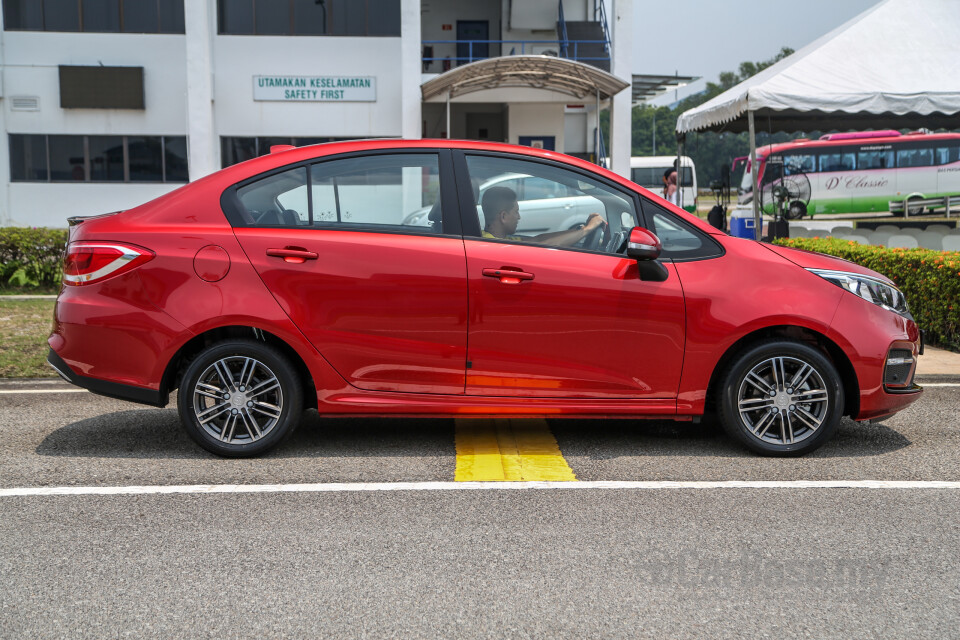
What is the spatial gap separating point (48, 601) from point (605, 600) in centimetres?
195

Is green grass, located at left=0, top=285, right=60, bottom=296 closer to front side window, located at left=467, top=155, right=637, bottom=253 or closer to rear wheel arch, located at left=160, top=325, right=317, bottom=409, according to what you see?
rear wheel arch, located at left=160, top=325, right=317, bottom=409

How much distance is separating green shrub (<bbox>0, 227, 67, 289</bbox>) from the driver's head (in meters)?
10.00

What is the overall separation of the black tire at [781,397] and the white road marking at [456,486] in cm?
45

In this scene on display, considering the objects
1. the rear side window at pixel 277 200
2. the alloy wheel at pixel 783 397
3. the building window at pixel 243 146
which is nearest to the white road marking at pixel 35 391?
the rear side window at pixel 277 200

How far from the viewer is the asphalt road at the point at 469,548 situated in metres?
3.26

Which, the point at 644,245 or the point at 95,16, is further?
the point at 95,16

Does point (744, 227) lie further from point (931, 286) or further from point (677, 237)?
point (677, 237)

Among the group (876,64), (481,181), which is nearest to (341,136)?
(876,64)

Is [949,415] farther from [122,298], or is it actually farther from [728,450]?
[122,298]

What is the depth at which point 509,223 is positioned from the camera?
207 inches

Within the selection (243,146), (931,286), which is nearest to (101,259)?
(931,286)

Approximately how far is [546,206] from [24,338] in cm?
604

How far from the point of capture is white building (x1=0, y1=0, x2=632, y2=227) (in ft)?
79.5

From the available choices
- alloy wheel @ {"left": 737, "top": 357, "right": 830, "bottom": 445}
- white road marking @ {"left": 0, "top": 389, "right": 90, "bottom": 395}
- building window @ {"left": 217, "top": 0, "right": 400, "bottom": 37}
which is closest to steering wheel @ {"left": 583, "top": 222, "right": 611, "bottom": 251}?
alloy wheel @ {"left": 737, "top": 357, "right": 830, "bottom": 445}
